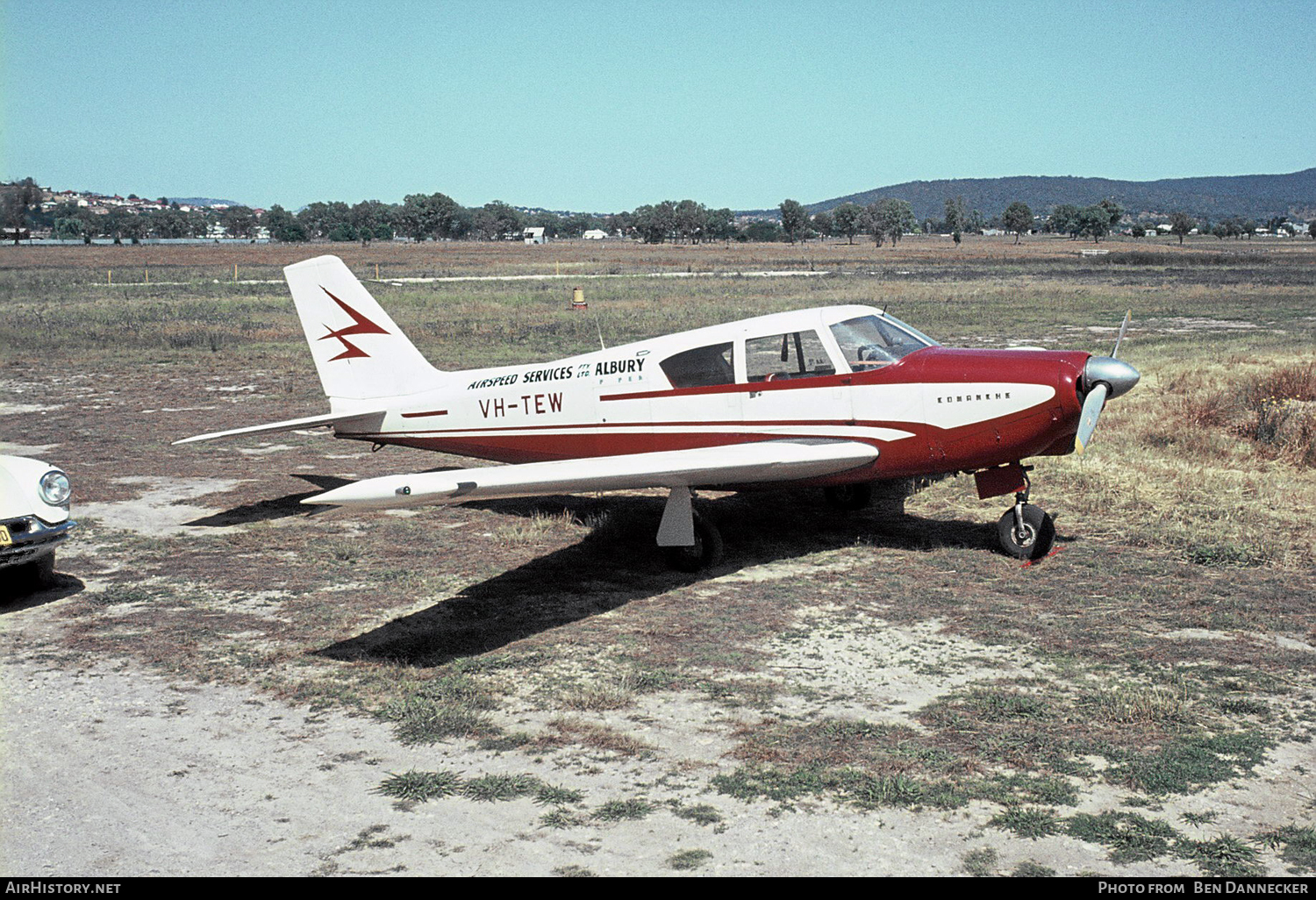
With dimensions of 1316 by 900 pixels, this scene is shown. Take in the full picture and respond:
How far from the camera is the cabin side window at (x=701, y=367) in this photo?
1066 centimetres

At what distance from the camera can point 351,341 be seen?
1242 centimetres

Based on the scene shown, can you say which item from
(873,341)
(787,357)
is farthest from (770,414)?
(873,341)

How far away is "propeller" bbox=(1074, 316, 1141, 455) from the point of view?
9289 mm

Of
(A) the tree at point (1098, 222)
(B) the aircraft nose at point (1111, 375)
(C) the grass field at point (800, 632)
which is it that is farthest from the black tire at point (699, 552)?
(A) the tree at point (1098, 222)

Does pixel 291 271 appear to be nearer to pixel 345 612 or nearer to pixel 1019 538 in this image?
pixel 345 612

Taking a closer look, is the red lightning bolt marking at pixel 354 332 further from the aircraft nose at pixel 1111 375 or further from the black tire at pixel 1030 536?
the aircraft nose at pixel 1111 375

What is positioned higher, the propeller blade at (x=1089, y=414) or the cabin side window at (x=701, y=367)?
the cabin side window at (x=701, y=367)

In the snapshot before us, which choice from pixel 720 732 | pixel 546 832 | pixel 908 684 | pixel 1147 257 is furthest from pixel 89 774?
pixel 1147 257

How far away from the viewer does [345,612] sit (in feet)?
29.8

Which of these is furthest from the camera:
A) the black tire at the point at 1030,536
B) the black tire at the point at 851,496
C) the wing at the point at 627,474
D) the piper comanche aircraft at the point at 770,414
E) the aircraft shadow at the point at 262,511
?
the black tire at the point at 851,496

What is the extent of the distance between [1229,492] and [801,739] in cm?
842

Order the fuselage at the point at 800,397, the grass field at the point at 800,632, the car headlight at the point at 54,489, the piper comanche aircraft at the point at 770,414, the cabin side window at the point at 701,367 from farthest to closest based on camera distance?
the cabin side window at the point at 701,367 < the fuselage at the point at 800,397 < the piper comanche aircraft at the point at 770,414 < the car headlight at the point at 54,489 < the grass field at the point at 800,632

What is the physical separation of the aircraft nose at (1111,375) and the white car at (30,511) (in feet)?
30.1

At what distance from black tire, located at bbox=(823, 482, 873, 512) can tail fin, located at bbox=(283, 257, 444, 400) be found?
496 cm
